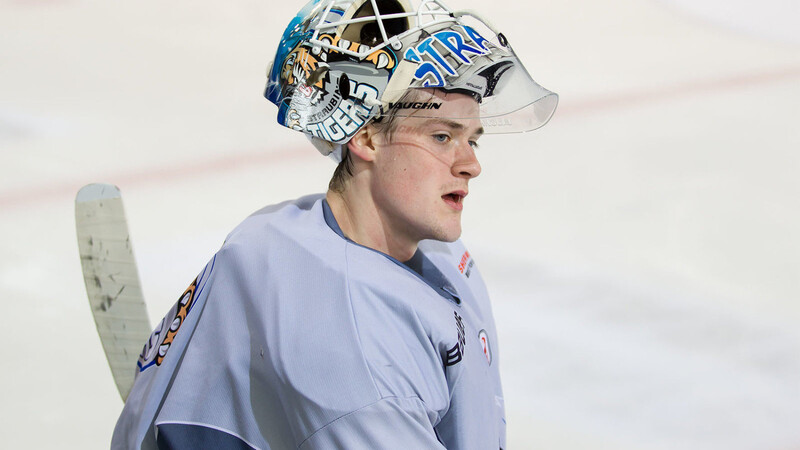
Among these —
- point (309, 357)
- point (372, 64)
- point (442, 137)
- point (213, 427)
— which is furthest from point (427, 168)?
point (213, 427)

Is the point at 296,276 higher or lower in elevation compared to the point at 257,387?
higher

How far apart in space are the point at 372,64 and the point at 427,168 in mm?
161

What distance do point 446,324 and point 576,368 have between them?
1.12 metres

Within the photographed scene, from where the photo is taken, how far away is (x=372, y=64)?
1195 millimetres

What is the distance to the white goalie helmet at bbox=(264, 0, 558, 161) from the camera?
1.19m

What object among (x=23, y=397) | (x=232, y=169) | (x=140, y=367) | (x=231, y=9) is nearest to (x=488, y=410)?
(x=140, y=367)

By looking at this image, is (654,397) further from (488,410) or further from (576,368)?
(488,410)

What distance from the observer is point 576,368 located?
222cm

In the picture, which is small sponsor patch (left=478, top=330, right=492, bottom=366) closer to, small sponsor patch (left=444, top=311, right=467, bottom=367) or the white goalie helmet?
small sponsor patch (left=444, top=311, right=467, bottom=367)

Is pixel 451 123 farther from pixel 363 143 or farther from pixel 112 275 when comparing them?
pixel 112 275

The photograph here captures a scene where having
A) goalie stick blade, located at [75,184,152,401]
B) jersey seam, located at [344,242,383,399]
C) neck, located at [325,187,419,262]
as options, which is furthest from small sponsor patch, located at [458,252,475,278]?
goalie stick blade, located at [75,184,152,401]

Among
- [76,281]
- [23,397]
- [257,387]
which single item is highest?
[257,387]

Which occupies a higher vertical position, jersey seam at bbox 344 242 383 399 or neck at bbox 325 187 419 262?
neck at bbox 325 187 419 262

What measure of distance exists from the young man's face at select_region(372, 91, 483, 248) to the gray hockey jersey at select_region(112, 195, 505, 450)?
7cm
